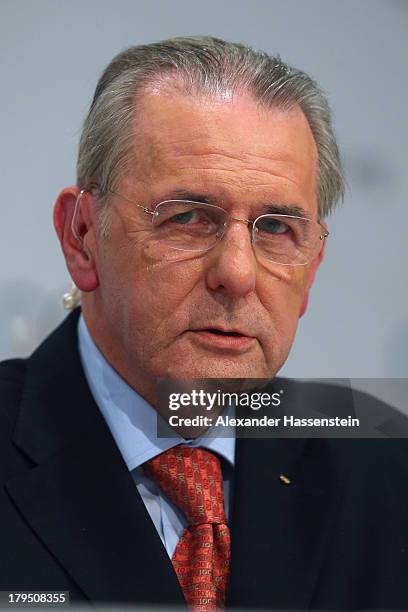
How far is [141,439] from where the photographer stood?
1.58m

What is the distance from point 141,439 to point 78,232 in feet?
1.27

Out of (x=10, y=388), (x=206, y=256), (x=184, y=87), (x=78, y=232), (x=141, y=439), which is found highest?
(x=184, y=87)

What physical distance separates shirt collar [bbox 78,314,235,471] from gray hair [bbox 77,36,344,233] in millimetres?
295

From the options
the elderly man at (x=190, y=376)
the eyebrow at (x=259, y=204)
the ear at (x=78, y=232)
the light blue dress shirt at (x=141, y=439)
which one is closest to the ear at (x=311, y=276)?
the elderly man at (x=190, y=376)

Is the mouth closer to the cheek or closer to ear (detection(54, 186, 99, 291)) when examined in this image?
the cheek

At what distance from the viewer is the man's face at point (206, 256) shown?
4.88 ft

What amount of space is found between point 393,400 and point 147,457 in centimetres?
45

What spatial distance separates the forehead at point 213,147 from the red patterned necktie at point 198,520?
1.43 feet

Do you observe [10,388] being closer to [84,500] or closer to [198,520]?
[84,500]

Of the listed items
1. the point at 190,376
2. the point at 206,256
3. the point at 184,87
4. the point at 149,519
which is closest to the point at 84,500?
the point at 149,519

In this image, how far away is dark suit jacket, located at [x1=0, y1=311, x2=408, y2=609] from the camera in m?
1.42

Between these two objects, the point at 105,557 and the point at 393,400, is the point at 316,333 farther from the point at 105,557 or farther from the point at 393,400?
the point at 105,557

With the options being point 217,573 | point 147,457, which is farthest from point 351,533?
point 147,457

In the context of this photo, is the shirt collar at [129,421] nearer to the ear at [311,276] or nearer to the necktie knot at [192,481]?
the necktie knot at [192,481]
